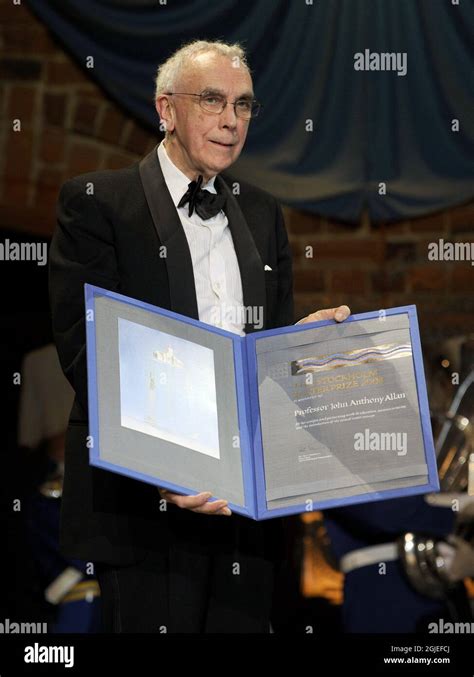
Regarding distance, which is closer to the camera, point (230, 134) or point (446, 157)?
point (230, 134)

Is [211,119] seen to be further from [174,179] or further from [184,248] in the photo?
[184,248]

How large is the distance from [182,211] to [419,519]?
137 cm

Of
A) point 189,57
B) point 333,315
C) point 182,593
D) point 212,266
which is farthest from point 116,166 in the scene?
point 182,593

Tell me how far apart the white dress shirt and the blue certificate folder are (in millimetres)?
92

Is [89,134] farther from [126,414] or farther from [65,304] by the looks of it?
[126,414]

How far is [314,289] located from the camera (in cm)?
402

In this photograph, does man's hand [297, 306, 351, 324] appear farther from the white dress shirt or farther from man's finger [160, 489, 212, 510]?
man's finger [160, 489, 212, 510]

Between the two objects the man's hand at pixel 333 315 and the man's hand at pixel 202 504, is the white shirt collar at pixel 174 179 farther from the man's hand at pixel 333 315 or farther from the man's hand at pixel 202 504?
the man's hand at pixel 202 504

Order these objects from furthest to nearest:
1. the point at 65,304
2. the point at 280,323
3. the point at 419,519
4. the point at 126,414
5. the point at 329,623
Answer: the point at 329,623 < the point at 419,519 < the point at 280,323 < the point at 65,304 < the point at 126,414

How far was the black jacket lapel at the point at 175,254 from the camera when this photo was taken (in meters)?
2.26

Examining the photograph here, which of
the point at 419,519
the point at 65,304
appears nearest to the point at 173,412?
the point at 65,304

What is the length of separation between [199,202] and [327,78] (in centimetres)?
161

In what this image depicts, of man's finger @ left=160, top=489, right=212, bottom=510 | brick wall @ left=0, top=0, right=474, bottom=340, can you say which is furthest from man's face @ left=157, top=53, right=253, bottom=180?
brick wall @ left=0, top=0, right=474, bottom=340

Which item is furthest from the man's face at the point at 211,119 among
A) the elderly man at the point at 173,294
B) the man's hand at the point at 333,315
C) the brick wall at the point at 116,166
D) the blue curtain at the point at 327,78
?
the brick wall at the point at 116,166
